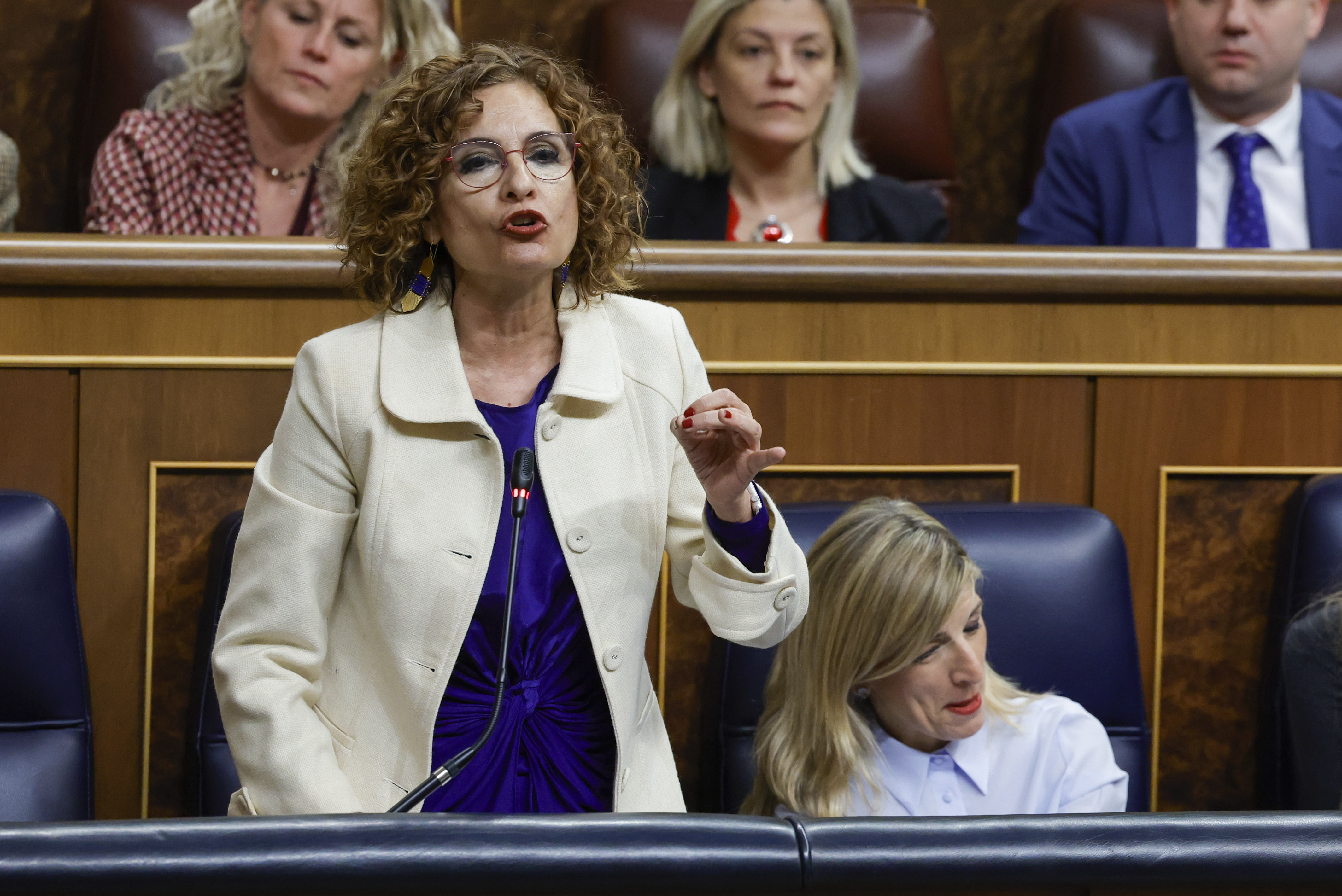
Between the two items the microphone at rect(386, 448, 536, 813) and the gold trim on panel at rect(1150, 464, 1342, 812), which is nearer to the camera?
the microphone at rect(386, 448, 536, 813)

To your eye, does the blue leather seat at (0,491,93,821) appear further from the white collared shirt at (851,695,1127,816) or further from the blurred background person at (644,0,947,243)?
the blurred background person at (644,0,947,243)

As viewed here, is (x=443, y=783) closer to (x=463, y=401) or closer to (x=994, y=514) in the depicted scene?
(x=463, y=401)

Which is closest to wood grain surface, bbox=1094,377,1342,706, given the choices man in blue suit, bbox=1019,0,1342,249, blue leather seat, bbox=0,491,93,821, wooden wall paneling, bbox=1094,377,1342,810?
wooden wall paneling, bbox=1094,377,1342,810

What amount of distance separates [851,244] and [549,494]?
20.2 inches

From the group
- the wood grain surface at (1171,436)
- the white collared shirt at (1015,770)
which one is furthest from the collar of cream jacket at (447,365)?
the wood grain surface at (1171,436)

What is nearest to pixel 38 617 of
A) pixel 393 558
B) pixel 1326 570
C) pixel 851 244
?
pixel 393 558

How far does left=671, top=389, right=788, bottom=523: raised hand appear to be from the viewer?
0.74 m

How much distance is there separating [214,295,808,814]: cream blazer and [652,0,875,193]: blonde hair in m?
0.78

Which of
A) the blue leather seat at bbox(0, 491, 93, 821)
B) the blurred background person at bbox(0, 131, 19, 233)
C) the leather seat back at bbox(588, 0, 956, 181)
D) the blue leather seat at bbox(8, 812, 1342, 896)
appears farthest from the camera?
the leather seat back at bbox(588, 0, 956, 181)

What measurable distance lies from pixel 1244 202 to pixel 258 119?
100cm

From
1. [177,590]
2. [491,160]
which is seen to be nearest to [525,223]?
[491,160]

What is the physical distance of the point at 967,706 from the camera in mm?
1059

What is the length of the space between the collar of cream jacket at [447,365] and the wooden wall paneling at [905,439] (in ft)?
1.22

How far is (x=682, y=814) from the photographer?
50 centimetres
